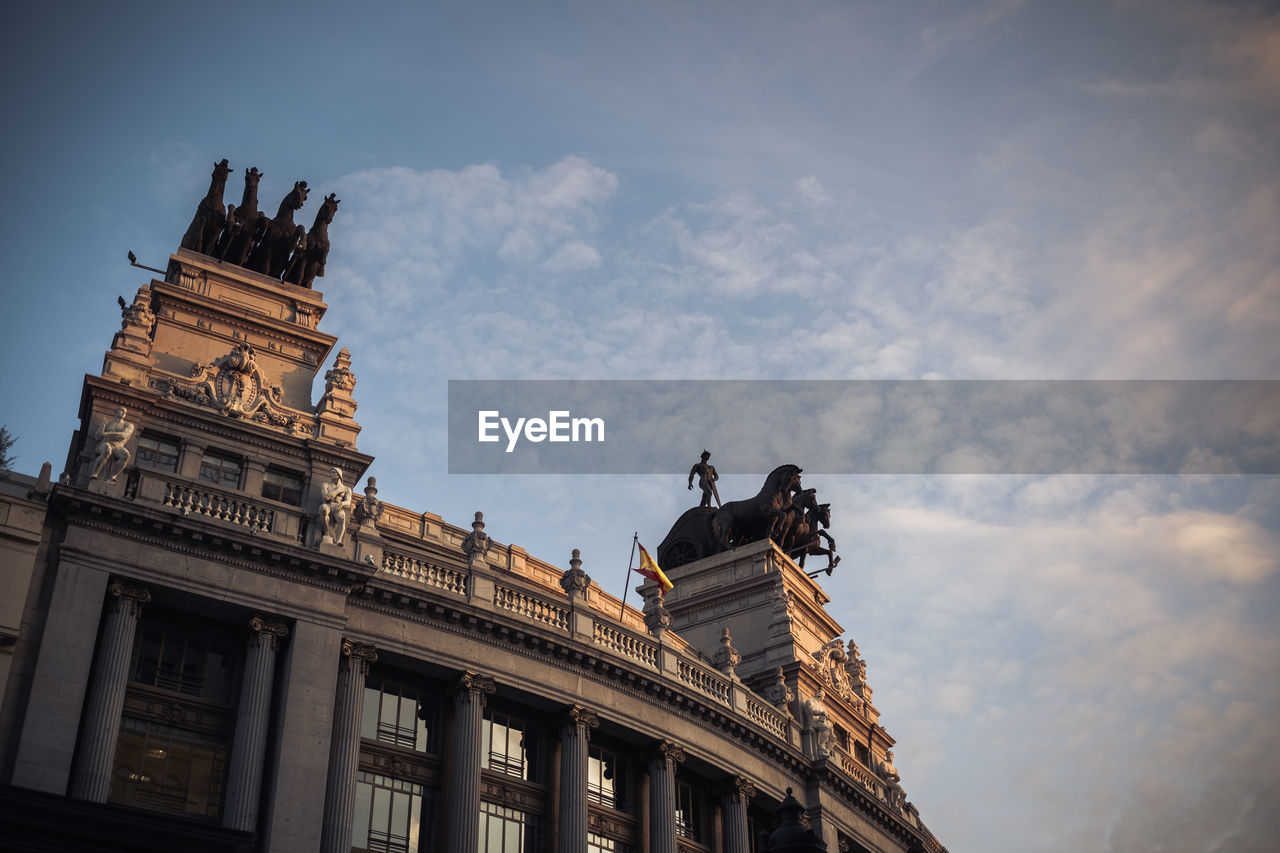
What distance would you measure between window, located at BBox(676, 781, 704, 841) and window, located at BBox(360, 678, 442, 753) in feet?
40.1

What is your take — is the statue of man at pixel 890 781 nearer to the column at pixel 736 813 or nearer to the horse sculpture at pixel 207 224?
the column at pixel 736 813

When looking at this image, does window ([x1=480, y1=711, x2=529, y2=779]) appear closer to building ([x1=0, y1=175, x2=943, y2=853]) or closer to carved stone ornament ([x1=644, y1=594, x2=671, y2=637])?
building ([x1=0, y1=175, x2=943, y2=853])

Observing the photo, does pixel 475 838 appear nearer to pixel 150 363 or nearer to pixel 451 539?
pixel 451 539

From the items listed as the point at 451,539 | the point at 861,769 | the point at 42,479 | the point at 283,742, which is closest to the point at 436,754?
the point at 283,742

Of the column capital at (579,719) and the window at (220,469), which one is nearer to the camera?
the window at (220,469)

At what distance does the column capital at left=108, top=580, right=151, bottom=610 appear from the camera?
135 feet

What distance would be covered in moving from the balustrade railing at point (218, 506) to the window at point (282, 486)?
13.9 feet

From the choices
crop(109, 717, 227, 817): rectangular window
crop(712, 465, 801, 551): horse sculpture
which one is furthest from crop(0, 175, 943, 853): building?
crop(712, 465, 801, 551): horse sculpture

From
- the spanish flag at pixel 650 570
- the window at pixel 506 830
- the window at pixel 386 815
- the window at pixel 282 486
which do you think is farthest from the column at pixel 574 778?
the window at pixel 282 486

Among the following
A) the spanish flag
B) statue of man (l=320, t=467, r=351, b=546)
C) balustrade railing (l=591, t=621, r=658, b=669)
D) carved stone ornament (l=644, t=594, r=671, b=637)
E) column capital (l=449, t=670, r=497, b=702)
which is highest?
the spanish flag

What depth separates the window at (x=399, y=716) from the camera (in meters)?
45.7

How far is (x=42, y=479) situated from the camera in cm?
4203

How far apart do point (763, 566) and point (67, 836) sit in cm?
4348

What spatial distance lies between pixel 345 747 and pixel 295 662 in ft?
10.1
